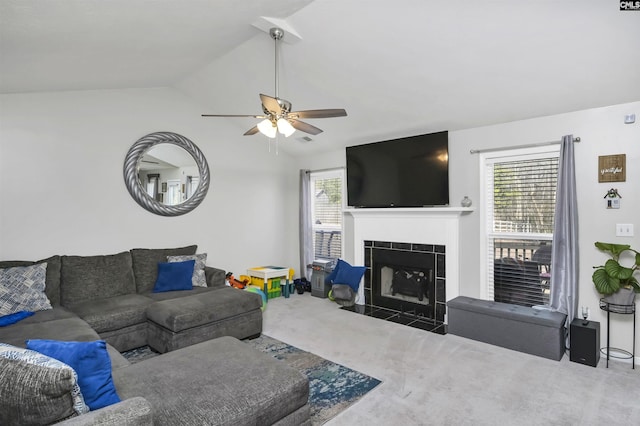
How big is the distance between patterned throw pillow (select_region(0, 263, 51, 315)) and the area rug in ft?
3.06

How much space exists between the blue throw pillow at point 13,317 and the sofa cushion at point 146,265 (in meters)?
1.17

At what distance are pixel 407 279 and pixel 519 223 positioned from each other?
1626 mm

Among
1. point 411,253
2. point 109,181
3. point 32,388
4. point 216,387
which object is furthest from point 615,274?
point 109,181

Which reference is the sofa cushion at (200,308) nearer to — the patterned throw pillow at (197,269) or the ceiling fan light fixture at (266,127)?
the patterned throw pillow at (197,269)

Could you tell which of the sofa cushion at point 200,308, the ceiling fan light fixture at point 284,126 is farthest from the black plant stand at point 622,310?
the sofa cushion at point 200,308

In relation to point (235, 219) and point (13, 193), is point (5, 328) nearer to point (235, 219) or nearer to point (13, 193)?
point (13, 193)

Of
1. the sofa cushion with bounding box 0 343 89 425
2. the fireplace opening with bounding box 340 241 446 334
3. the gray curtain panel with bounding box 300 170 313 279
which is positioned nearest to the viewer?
the sofa cushion with bounding box 0 343 89 425

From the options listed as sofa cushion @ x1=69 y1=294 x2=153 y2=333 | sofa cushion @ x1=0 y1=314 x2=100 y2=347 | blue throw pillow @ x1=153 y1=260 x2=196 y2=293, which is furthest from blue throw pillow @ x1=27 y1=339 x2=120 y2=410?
blue throw pillow @ x1=153 y1=260 x2=196 y2=293

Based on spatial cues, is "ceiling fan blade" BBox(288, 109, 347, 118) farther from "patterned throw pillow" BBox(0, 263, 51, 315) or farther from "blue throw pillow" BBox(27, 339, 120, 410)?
"patterned throw pillow" BBox(0, 263, 51, 315)

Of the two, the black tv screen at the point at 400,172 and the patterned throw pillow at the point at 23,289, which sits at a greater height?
the black tv screen at the point at 400,172

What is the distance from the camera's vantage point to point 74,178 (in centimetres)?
407

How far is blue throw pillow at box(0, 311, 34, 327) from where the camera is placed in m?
2.90

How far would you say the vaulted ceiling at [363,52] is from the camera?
2457 mm

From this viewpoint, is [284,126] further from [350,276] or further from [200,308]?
[350,276]
